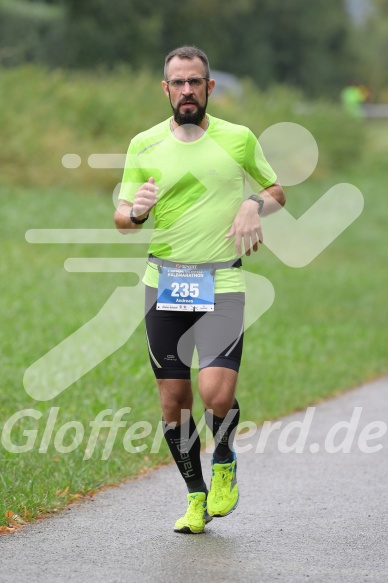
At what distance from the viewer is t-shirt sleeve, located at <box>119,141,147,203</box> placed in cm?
661

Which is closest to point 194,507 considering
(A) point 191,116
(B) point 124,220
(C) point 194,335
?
(C) point 194,335

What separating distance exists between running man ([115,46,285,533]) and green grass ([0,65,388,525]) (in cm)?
121

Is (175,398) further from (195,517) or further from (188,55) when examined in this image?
(188,55)

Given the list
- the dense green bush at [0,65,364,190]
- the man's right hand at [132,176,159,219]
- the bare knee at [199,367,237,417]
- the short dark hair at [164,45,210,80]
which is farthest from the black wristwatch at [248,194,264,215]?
the dense green bush at [0,65,364,190]

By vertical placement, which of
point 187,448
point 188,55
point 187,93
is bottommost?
Answer: point 187,448

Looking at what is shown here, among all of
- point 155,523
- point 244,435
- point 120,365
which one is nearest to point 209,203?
point 155,523

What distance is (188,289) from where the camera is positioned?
21.6ft

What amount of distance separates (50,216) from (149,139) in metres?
15.4

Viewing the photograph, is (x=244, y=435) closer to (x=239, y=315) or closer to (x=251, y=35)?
(x=239, y=315)

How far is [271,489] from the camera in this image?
8.04 metres

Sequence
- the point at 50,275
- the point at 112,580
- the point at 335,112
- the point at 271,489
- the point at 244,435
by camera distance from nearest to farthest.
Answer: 1. the point at 112,580
2. the point at 271,489
3. the point at 244,435
4. the point at 50,275
5. the point at 335,112

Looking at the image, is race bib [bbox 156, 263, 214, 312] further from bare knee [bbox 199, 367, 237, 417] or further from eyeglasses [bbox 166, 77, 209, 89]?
eyeglasses [bbox 166, 77, 209, 89]

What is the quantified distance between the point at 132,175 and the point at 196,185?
334 millimetres

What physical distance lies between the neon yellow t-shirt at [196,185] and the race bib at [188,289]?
Result: 0.16ft
